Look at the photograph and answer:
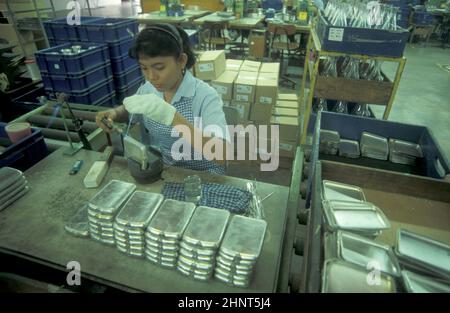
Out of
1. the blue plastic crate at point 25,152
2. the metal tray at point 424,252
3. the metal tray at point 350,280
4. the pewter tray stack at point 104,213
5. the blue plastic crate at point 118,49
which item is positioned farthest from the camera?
the blue plastic crate at point 118,49

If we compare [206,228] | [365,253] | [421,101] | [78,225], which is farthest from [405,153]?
[421,101]

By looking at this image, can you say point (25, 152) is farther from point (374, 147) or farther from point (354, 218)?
point (374, 147)

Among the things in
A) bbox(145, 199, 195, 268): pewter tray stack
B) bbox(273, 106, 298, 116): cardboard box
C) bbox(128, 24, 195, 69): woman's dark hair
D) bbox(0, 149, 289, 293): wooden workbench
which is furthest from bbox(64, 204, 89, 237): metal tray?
bbox(273, 106, 298, 116): cardboard box

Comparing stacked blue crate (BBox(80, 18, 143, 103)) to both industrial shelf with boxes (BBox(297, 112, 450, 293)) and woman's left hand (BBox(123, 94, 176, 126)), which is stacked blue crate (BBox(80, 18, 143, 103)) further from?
industrial shelf with boxes (BBox(297, 112, 450, 293))

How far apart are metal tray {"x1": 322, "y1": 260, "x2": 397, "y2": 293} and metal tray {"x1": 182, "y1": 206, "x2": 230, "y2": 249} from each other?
0.31 meters

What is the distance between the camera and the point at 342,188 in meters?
1.15

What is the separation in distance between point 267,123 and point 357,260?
7.45 ft

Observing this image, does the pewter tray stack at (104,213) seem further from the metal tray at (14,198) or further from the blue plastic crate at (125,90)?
the blue plastic crate at (125,90)

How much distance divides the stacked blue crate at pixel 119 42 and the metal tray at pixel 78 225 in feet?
8.00

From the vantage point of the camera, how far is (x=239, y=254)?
79 centimetres

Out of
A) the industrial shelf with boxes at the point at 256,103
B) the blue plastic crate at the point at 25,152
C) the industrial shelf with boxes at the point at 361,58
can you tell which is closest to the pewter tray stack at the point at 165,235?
the blue plastic crate at the point at 25,152

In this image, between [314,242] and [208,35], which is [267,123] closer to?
[314,242]

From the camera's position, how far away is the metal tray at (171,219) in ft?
2.80

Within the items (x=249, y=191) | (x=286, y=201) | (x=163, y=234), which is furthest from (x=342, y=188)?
(x=163, y=234)
